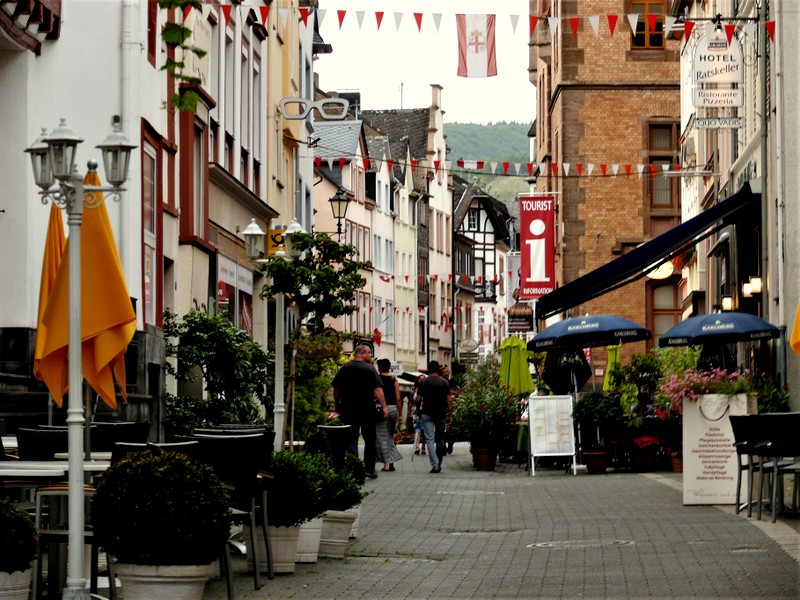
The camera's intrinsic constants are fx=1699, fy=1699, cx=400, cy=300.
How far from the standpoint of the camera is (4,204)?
18344 mm

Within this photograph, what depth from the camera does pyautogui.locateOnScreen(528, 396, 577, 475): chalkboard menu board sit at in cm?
2742

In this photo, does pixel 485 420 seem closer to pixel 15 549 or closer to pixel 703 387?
pixel 703 387

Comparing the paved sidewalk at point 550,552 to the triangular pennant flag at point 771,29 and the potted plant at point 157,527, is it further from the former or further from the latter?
the triangular pennant flag at point 771,29

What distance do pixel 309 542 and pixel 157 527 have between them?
3609 mm

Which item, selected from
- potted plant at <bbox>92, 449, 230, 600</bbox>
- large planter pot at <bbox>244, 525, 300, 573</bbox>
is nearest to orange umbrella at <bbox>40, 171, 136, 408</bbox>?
large planter pot at <bbox>244, 525, 300, 573</bbox>

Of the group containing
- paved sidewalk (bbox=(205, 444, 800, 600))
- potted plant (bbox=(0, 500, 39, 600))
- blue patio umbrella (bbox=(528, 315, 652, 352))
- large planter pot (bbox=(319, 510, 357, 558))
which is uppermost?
blue patio umbrella (bbox=(528, 315, 652, 352))

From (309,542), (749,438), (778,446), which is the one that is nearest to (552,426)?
(749,438)

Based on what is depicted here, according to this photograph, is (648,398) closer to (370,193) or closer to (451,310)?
(370,193)

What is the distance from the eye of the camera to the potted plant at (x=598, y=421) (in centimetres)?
2719

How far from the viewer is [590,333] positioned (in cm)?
2905

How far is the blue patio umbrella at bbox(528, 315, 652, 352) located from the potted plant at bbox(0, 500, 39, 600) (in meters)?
20.7

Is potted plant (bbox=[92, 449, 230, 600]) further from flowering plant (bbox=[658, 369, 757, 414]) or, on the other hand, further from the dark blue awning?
the dark blue awning

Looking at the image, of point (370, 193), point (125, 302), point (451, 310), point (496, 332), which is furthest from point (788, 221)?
point (496, 332)

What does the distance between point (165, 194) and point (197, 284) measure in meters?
2.60
